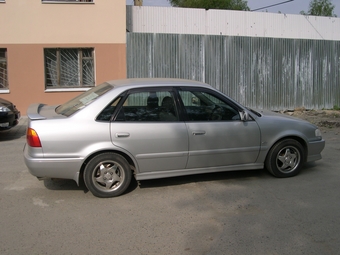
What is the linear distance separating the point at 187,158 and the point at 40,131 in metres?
2.02

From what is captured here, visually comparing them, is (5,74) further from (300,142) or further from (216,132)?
(300,142)

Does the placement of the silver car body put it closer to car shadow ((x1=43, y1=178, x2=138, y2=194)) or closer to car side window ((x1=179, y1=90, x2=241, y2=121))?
car side window ((x1=179, y1=90, x2=241, y2=121))

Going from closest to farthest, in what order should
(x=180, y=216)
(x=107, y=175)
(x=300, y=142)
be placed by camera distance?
(x=180, y=216), (x=107, y=175), (x=300, y=142)

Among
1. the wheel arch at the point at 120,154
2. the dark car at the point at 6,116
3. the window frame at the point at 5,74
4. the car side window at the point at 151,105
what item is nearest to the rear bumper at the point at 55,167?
the wheel arch at the point at 120,154

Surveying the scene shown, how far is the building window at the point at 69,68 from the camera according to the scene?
13773 mm

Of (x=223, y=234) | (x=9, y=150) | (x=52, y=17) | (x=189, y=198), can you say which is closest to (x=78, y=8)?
(x=52, y=17)

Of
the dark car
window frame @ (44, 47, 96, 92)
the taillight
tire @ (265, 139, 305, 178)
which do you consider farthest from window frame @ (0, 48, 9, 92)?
tire @ (265, 139, 305, 178)

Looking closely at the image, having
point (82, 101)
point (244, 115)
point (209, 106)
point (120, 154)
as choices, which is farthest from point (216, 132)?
point (82, 101)

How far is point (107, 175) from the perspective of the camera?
5.39m

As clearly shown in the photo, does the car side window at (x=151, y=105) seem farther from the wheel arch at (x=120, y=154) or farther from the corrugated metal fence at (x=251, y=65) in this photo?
the corrugated metal fence at (x=251, y=65)

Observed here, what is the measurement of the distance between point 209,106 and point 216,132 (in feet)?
1.40

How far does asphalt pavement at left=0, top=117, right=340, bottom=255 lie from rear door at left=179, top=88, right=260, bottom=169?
455mm

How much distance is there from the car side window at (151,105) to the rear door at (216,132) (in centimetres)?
21

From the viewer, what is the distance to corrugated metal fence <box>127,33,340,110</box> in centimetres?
1362
